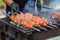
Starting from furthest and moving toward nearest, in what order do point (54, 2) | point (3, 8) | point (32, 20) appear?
point (54, 2) → point (3, 8) → point (32, 20)

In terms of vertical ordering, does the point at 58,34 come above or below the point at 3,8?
below

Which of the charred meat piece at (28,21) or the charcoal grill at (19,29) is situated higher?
the charred meat piece at (28,21)

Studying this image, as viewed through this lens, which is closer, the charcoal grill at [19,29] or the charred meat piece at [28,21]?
the charcoal grill at [19,29]

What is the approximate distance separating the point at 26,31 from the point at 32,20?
0.31 metres

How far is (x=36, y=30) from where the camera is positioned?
1.83 metres

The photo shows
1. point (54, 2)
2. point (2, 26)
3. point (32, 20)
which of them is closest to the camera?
point (32, 20)

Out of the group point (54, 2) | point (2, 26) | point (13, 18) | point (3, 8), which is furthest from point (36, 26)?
point (54, 2)

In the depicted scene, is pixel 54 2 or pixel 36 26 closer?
pixel 36 26

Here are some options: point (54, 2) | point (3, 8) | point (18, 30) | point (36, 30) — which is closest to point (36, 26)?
point (36, 30)

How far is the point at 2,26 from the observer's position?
2.20 meters

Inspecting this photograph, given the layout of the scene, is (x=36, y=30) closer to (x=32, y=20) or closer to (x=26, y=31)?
(x=26, y=31)

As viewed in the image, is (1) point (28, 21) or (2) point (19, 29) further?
(1) point (28, 21)

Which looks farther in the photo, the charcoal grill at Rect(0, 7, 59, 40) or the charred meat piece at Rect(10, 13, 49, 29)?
the charred meat piece at Rect(10, 13, 49, 29)

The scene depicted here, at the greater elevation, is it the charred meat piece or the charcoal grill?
the charred meat piece
